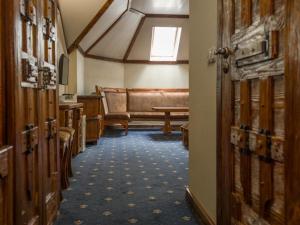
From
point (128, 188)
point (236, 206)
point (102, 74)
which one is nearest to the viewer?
point (236, 206)

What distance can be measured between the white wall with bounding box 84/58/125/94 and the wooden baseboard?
585cm

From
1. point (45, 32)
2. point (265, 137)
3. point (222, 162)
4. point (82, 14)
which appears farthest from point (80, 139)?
point (265, 137)

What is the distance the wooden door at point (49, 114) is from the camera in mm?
2018

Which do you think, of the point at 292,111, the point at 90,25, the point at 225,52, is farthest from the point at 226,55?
the point at 90,25

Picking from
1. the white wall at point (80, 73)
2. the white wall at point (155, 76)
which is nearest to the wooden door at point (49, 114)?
the white wall at point (80, 73)

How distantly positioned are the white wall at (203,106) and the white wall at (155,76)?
6430mm

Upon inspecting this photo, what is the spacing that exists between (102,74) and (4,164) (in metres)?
7.41

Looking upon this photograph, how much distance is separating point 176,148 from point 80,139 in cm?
169

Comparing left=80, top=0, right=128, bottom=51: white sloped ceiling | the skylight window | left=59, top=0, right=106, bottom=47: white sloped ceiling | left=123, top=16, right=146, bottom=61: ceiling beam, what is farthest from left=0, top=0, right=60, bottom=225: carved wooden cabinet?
the skylight window

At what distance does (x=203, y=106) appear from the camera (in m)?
2.31

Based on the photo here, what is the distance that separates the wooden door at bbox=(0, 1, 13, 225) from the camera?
1229 millimetres

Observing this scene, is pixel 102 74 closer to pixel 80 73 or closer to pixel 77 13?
pixel 80 73

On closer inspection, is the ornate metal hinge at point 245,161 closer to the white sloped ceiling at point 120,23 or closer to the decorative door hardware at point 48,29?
the decorative door hardware at point 48,29

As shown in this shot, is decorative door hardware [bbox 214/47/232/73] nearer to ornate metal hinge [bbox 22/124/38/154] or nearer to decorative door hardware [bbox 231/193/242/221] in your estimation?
decorative door hardware [bbox 231/193/242/221]
